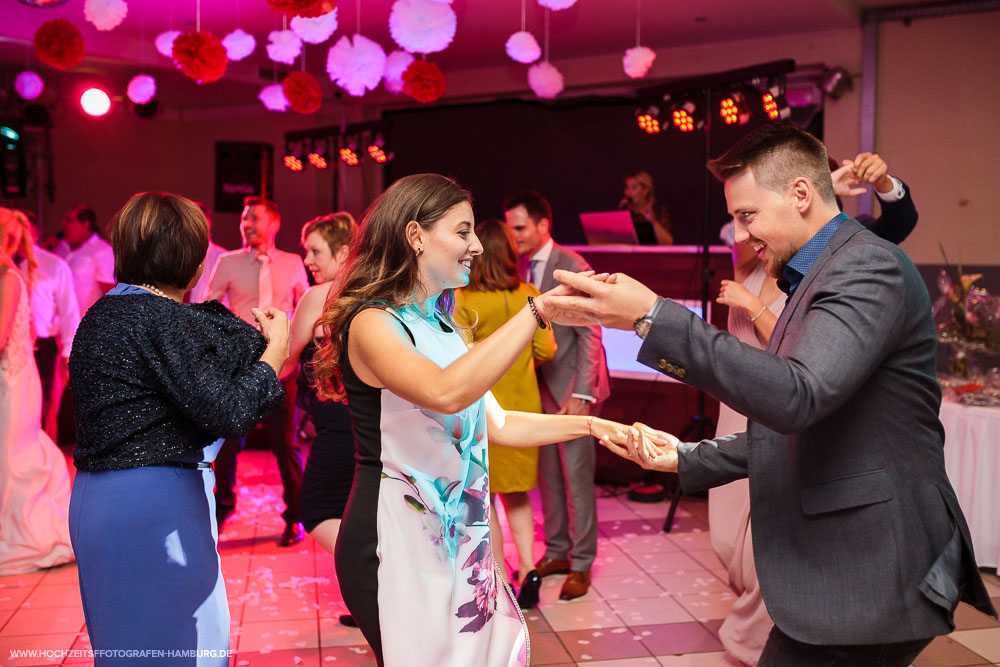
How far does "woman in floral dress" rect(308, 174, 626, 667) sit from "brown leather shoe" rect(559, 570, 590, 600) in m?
2.13

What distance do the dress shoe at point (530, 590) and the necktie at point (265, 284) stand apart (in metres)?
2.54

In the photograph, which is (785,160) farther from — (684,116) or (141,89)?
(141,89)

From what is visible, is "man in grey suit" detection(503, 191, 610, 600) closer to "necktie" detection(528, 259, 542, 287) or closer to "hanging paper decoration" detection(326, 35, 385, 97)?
"necktie" detection(528, 259, 542, 287)

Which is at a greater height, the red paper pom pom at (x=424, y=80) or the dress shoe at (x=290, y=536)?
the red paper pom pom at (x=424, y=80)

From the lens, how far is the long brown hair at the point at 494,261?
3930mm

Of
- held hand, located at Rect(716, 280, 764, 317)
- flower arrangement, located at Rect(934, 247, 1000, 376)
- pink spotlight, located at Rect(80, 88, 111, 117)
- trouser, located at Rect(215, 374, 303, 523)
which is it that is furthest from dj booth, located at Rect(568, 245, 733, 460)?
pink spotlight, located at Rect(80, 88, 111, 117)

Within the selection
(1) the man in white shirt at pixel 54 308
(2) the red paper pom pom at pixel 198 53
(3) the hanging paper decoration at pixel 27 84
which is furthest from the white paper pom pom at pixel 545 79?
(3) the hanging paper decoration at pixel 27 84

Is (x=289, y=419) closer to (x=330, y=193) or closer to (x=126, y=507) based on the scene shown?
(x=126, y=507)

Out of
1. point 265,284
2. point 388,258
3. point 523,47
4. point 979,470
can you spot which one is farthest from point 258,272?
point 979,470

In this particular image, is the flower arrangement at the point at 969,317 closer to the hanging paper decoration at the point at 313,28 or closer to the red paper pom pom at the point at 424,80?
the red paper pom pom at the point at 424,80

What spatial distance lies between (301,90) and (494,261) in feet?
12.8

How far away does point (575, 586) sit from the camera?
4.05 m

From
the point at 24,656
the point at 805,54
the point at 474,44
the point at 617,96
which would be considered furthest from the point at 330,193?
the point at 24,656

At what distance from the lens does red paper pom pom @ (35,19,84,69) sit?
6070 millimetres
